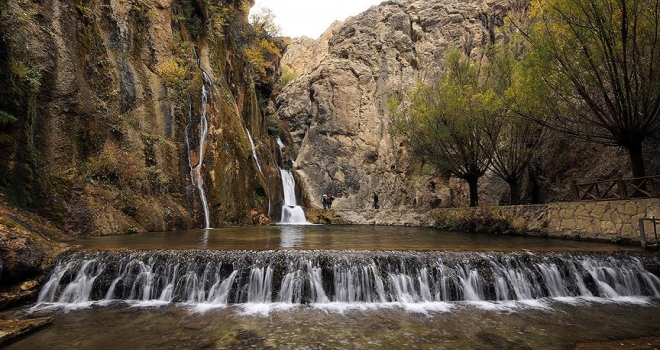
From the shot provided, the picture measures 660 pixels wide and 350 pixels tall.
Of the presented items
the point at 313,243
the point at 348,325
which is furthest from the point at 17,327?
the point at 313,243

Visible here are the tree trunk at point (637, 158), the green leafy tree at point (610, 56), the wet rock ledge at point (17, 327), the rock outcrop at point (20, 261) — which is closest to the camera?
the wet rock ledge at point (17, 327)

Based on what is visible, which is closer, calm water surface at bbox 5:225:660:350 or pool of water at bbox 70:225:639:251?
calm water surface at bbox 5:225:660:350

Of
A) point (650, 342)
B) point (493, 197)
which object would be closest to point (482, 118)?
point (493, 197)

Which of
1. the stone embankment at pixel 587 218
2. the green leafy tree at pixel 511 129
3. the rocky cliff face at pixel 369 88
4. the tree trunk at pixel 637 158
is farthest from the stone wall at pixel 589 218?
the rocky cliff face at pixel 369 88

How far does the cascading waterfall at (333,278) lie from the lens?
304 inches

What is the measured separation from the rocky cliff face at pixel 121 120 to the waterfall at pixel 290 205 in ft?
9.10

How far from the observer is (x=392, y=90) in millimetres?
44969

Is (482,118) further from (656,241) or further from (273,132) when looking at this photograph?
(273,132)

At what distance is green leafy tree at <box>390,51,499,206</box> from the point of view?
20.1 m

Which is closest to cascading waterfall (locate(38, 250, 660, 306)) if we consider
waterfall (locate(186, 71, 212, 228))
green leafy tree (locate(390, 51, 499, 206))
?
waterfall (locate(186, 71, 212, 228))

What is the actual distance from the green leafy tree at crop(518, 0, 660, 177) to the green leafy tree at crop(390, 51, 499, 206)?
5.81 metres

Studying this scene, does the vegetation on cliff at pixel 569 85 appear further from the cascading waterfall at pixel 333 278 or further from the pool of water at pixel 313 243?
the cascading waterfall at pixel 333 278

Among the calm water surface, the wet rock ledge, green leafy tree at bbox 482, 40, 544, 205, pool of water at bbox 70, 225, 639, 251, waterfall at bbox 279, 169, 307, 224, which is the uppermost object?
green leafy tree at bbox 482, 40, 544, 205

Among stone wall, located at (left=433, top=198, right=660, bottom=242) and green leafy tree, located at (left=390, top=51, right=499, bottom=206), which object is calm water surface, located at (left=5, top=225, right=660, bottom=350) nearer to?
stone wall, located at (left=433, top=198, right=660, bottom=242)
